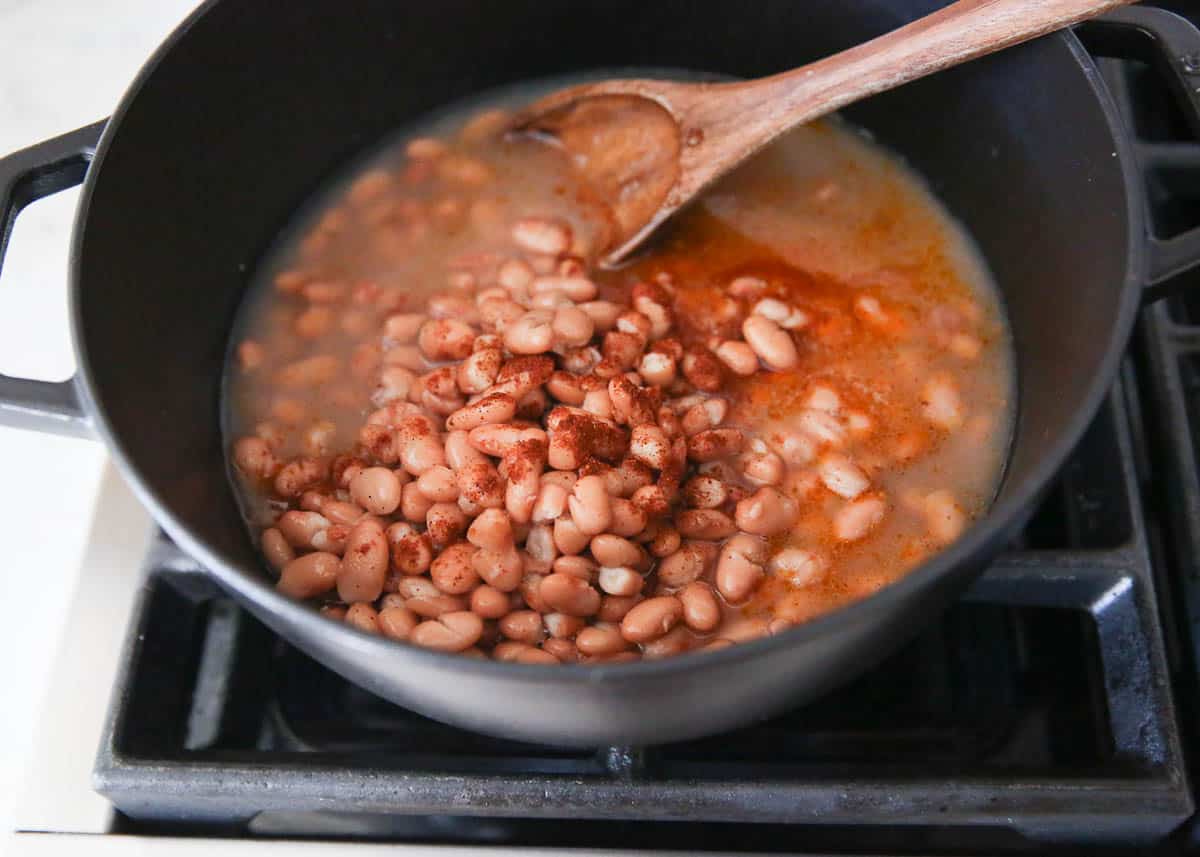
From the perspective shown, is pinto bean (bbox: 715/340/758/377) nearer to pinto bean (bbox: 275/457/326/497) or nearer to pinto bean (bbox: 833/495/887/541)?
pinto bean (bbox: 833/495/887/541)

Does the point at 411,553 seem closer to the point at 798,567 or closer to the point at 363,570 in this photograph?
the point at 363,570

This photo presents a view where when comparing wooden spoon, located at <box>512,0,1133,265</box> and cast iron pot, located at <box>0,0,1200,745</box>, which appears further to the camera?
wooden spoon, located at <box>512,0,1133,265</box>

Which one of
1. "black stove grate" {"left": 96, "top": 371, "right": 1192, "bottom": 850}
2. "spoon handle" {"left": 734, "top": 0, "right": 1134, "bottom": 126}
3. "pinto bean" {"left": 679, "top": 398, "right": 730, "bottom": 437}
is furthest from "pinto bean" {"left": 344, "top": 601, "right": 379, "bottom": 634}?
"spoon handle" {"left": 734, "top": 0, "right": 1134, "bottom": 126}

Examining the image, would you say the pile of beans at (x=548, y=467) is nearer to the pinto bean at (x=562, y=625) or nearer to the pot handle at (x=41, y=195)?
the pinto bean at (x=562, y=625)

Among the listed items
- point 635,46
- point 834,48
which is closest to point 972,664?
point 834,48

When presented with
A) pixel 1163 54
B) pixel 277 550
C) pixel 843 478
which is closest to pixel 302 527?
pixel 277 550
